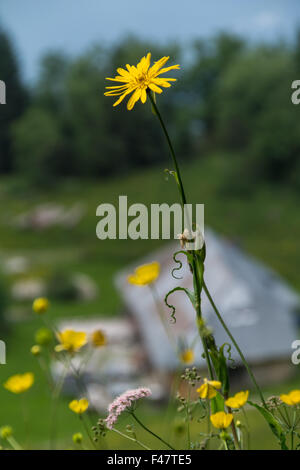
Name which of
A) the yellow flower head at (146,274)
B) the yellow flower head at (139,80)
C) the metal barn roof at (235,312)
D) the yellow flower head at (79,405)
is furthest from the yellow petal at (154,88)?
Answer: the metal barn roof at (235,312)

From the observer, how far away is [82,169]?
22062mm

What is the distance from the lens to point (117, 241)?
59.1 ft

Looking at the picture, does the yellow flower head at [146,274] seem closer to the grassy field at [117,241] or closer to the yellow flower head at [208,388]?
the yellow flower head at [208,388]

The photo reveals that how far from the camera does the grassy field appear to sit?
14258mm

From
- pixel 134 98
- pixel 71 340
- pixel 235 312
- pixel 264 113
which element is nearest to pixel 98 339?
pixel 71 340

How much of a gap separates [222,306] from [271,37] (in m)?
20.0

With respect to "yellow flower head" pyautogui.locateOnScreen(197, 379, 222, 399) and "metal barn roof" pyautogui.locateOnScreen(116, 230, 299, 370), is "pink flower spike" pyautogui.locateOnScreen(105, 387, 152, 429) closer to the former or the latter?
"yellow flower head" pyautogui.locateOnScreen(197, 379, 222, 399)

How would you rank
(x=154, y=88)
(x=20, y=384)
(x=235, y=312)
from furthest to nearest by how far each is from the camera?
(x=235, y=312) → (x=20, y=384) → (x=154, y=88)

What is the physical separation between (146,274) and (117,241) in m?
17.4

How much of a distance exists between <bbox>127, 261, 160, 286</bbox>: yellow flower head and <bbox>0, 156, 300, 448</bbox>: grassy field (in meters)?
11.1

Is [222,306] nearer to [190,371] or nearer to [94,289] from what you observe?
[94,289]

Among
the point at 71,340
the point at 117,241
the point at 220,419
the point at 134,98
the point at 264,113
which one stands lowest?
the point at 220,419

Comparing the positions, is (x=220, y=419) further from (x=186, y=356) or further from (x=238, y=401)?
(x=186, y=356)

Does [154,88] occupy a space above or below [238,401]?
above
